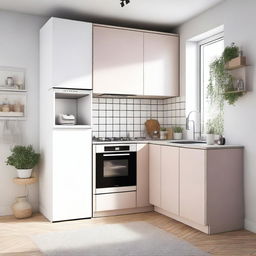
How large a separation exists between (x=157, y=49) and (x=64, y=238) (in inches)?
107

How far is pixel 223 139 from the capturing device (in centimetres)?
382

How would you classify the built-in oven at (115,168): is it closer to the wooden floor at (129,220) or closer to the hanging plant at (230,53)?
the wooden floor at (129,220)

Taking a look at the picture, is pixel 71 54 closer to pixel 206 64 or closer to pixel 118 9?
pixel 118 9

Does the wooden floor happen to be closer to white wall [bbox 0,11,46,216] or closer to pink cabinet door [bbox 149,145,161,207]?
pink cabinet door [bbox 149,145,161,207]

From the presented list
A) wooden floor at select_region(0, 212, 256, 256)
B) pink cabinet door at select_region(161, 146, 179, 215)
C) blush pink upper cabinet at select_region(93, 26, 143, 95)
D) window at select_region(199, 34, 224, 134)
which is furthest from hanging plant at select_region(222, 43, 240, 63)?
wooden floor at select_region(0, 212, 256, 256)

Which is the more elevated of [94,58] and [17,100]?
[94,58]

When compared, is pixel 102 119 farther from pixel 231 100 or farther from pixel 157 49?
pixel 231 100

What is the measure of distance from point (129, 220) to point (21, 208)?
4.27 feet

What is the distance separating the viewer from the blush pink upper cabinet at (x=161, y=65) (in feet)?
15.4

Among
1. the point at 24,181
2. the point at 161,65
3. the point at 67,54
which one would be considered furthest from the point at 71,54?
the point at 24,181

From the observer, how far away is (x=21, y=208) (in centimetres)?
418

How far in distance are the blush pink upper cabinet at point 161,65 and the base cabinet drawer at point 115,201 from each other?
→ 1.39m

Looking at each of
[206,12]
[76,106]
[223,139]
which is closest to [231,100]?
[223,139]

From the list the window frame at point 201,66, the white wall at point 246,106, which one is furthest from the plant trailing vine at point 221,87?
the window frame at point 201,66
